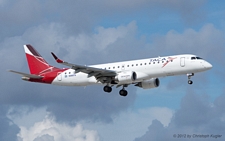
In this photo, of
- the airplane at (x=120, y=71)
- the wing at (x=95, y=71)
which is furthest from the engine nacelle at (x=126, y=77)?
the wing at (x=95, y=71)

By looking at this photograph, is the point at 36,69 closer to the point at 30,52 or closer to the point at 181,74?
the point at 30,52

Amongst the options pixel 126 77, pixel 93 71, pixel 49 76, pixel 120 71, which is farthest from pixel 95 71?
pixel 49 76

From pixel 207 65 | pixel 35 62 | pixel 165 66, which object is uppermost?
pixel 35 62

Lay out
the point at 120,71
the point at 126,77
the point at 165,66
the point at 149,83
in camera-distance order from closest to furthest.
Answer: the point at 165,66 < the point at 126,77 < the point at 120,71 < the point at 149,83

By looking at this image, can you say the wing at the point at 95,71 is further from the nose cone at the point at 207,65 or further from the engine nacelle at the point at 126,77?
the nose cone at the point at 207,65

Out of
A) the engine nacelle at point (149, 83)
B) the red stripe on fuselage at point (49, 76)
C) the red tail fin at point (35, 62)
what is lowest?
the engine nacelle at point (149, 83)

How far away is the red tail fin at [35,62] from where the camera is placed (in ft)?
317

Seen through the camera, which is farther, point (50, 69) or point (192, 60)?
point (50, 69)

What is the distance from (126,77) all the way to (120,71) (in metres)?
2.06

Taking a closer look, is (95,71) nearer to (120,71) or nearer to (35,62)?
(120,71)

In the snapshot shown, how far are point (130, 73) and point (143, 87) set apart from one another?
7434 mm

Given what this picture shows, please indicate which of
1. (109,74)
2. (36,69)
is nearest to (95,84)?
(109,74)

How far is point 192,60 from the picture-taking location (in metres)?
85.4

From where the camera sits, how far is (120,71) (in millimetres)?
89062
